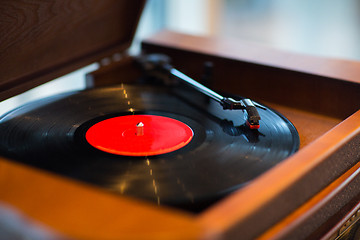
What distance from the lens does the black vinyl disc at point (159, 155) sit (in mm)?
811

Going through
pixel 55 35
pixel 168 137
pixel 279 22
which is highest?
Answer: pixel 55 35

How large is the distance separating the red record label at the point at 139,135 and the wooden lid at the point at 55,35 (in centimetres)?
26

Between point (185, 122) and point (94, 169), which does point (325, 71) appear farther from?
point (94, 169)

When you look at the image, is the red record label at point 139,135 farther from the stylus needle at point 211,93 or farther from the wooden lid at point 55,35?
the wooden lid at point 55,35

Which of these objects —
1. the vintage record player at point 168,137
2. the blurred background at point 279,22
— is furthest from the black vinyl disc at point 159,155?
the blurred background at point 279,22

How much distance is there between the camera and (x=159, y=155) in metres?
0.94

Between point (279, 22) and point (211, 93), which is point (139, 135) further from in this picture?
point (279, 22)

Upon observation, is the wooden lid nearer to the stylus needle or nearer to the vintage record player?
the vintage record player

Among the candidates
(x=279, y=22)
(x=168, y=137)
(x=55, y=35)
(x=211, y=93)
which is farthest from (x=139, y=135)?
(x=279, y=22)

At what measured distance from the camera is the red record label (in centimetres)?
98

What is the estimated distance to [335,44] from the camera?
3.36m

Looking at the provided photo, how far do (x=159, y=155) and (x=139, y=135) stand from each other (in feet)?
0.44

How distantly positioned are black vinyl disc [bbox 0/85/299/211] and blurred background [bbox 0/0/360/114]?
1.91 m

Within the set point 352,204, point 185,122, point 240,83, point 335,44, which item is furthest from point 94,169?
point 335,44
